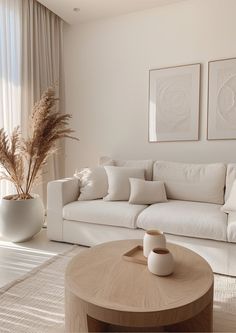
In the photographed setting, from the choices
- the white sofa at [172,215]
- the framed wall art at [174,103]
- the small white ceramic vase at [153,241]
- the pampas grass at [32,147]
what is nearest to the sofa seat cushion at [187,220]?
the white sofa at [172,215]

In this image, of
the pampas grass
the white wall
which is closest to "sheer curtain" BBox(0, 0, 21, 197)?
the pampas grass

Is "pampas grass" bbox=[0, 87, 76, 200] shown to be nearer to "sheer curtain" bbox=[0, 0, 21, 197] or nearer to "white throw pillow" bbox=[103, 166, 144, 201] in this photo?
"sheer curtain" bbox=[0, 0, 21, 197]

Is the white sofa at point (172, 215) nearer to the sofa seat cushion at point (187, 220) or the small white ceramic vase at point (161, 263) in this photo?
the sofa seat cushion at point (187, 220)

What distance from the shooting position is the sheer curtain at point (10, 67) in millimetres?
2975

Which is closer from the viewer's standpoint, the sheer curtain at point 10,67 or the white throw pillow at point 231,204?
the white throw pillow at point 231,204

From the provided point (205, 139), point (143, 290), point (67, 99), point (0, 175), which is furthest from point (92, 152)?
point (143, 290)

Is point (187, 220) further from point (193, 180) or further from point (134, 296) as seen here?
point (134, 296)

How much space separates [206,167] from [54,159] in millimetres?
2083

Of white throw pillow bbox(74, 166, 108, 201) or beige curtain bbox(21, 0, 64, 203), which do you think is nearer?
white throw pillow bbox(74, 166, 108, 201)

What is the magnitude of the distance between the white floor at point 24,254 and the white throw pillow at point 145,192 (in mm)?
833

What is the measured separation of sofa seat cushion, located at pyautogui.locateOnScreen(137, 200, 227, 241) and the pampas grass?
1247 millimetres

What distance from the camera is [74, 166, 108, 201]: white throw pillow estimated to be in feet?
9.41

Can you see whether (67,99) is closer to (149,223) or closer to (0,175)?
(0,175)

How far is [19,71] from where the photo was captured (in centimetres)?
319
